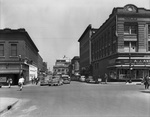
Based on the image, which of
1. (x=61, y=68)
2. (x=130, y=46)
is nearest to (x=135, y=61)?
(x=130, y=46)

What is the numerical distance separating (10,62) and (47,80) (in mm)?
7837

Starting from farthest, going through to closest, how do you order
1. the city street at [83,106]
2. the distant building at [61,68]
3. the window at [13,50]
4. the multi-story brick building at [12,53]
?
the distant building at [61,68], the window at [13,50], the multi-story brick building at [12,53], the city street at [83,106]

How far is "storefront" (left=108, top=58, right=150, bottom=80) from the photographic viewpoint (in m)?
47.7

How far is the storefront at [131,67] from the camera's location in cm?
4769

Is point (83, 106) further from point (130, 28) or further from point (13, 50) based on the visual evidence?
point (130, 28)

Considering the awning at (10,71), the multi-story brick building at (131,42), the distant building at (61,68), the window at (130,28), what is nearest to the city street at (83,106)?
the awning at (10,71)

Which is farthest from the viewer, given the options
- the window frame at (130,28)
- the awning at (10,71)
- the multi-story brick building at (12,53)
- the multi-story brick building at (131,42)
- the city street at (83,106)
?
the window frame at (130,28)

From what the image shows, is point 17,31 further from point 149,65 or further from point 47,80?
point 149,65

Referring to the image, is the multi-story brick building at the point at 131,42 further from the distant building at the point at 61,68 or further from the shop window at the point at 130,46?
the distant building at the point at 61,68

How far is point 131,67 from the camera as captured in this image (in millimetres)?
47406

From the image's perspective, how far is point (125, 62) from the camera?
47656 mm

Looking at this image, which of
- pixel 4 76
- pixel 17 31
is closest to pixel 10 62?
pixel 4 76

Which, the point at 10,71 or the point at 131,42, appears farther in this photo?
the point at 131,42

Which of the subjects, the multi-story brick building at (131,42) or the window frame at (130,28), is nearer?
the multi-story brick building at (131,42)
